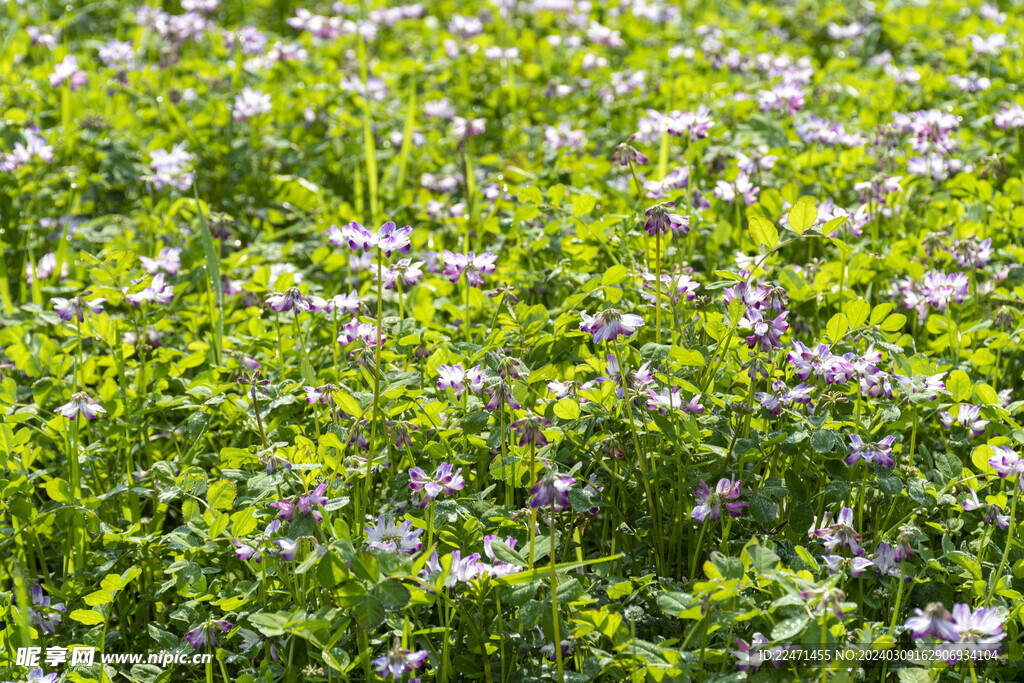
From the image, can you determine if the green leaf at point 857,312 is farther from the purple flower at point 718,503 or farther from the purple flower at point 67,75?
the purple flower at point 67,75

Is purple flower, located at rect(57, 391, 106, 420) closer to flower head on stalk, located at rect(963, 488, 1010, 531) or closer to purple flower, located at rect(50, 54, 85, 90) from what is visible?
flower head on stalk, located at rect(963, 488, 1010, 531)

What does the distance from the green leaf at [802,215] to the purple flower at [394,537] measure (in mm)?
1078

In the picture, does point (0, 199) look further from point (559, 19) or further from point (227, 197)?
point (559, 19)

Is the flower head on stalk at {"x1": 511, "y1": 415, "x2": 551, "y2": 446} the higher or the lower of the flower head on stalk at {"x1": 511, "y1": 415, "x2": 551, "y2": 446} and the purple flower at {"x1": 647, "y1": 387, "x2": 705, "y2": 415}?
the higher

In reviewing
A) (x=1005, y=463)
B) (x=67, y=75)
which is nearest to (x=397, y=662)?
(x=1005, y=463)

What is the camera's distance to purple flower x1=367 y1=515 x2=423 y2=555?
6.39 ft

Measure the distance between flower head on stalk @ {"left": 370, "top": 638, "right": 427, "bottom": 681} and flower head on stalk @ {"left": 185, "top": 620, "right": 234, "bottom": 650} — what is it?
441 millimetres

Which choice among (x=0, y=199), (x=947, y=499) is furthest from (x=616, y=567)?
(x=0, y=199)

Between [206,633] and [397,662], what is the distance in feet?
1.77

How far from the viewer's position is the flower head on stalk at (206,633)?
80.3 inches

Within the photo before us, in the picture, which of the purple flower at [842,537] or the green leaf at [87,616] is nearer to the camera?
the purple flower at [842,537]

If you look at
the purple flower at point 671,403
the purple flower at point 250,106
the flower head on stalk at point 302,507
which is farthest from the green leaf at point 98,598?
the purple flower at point 250,106

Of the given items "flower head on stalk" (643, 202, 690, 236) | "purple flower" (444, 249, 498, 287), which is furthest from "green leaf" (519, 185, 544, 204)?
"flower head on stalk" (643, 202, 690, 236)

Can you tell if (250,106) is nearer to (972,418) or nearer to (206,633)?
(206,633)
